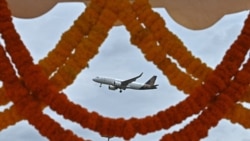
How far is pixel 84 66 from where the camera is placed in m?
2.10

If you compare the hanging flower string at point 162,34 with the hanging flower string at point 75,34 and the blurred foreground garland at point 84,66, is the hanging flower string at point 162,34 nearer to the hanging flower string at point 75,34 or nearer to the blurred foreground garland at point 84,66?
the blurred foreground garland at point 84,66

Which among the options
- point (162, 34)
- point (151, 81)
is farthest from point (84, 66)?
point (151, 81)

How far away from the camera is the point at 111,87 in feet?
11.6

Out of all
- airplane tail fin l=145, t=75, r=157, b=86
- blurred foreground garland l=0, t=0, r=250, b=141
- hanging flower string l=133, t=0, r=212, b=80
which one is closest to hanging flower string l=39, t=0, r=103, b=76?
blurred foreground garland l=0, t=0, r=250, b=141

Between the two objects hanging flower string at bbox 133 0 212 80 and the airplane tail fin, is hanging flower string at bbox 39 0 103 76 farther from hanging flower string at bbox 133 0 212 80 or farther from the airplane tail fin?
the airplane tail fin

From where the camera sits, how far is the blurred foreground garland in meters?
1.91

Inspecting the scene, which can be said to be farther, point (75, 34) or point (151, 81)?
point (151, 81)

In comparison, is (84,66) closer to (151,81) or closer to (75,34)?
(75,34)

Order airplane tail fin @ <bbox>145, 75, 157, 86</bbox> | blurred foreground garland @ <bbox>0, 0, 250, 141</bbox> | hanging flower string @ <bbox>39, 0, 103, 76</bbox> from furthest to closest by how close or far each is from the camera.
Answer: airplane tail fin @ <bbox>145, 75, 157, 86</bbox>, hanging flower string @ <bbox>39, 0, 103, 76</bbox>, blurred foreground garland @ <bbox>0, 0, 250, 141</bbox>

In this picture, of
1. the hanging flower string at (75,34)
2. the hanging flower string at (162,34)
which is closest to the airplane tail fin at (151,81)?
the hanging flower string at (162,34)

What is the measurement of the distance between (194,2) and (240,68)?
0.61 meters

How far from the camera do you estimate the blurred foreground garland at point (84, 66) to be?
1.91 m

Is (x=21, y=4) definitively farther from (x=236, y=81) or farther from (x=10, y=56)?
(x=236, y=81)

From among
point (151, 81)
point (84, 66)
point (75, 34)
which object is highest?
point (151, 81)
